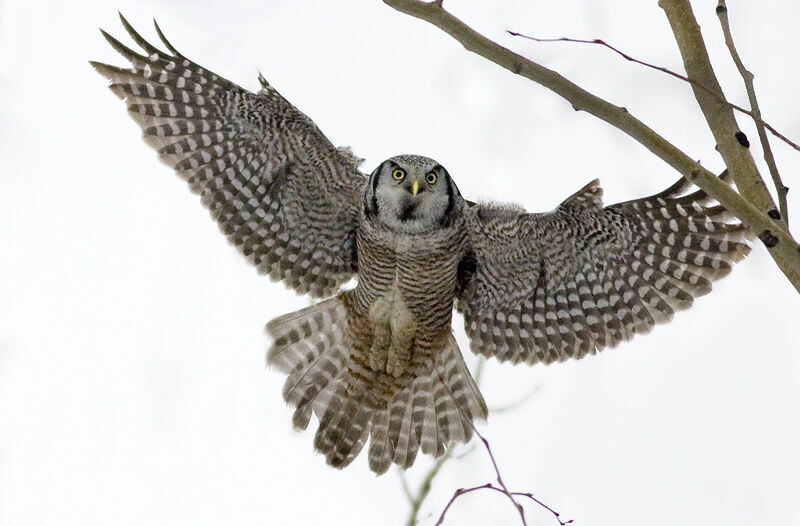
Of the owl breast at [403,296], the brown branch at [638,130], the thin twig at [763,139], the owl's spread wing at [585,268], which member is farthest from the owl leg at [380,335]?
the thin twig at [763,139]

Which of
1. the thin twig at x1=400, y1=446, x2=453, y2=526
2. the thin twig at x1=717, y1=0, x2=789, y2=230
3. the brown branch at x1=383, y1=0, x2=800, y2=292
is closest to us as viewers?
the brown branch at x1=383, y1=0, x2=800, y2=292

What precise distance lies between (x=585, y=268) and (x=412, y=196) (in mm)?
1114

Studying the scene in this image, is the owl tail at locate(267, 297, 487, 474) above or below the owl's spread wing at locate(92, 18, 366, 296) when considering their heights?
below

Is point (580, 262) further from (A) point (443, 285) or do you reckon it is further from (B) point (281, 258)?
(B) point (281, 258)

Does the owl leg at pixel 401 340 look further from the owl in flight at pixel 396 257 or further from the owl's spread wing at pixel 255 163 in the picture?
the owl's spread wing at pixel 255 163

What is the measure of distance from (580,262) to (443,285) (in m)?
0.75

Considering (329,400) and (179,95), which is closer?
(179,95)

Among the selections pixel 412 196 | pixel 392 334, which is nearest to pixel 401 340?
pixel 392 334

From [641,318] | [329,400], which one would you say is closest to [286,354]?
[329,400]

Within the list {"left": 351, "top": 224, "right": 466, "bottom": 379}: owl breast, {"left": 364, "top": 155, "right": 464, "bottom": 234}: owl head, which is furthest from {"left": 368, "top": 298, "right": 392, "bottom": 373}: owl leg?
{"left": 364, "top": 155, "right": 464, "bottom": 234}: owl head

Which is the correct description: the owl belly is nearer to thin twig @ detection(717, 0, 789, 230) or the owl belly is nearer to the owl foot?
the owl foot

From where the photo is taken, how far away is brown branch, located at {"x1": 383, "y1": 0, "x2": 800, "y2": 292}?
9.09 feet

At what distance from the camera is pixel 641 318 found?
5090 mm

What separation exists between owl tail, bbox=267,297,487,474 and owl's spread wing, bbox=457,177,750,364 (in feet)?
1.03
